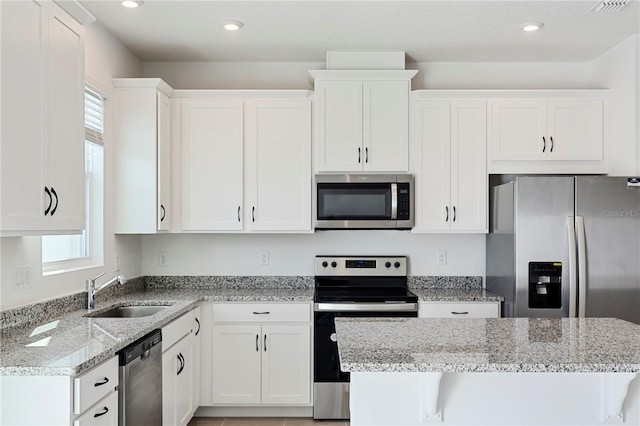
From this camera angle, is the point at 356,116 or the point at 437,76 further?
the point at 437,76

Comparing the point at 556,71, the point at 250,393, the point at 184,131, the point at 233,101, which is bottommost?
the point at 250,393

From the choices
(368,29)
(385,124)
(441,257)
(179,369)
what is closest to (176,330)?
(179,369)

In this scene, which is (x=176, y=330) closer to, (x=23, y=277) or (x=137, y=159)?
(x=23, y=277)

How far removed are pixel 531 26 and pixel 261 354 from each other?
109 inches

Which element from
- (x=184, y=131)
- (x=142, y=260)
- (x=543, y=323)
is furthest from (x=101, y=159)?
(x=543, y=323)

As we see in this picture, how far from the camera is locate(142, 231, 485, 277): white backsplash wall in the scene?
3928 mm

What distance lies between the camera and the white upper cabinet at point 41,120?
184 centimetres

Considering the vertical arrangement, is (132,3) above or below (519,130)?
above

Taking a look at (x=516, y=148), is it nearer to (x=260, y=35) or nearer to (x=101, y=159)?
(x=260, y=35)

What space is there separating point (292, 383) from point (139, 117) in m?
2.10

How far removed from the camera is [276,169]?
3609mm

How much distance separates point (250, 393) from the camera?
3441 mm

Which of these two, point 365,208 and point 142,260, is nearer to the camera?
point 365,208

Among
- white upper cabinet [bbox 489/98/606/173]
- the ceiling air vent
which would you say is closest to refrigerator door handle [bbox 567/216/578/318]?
white upper cabinet [bbox 489/98/606/173]
